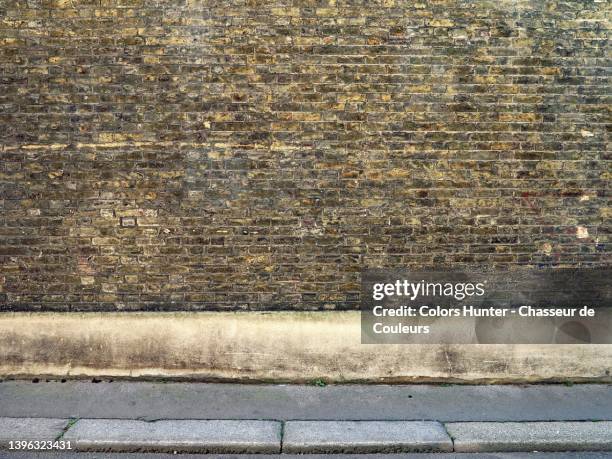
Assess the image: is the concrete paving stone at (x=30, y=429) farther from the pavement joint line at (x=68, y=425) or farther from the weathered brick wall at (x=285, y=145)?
the weathered brick wall at (x=285, y=145)

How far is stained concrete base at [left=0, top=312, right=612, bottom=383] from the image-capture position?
4.52 meters

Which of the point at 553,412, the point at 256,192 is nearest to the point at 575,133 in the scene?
the point at 553,412

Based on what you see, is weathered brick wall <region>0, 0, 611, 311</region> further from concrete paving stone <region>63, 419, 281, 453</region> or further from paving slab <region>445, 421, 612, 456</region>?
paving slab <region>445, 421, 612, 456</region>

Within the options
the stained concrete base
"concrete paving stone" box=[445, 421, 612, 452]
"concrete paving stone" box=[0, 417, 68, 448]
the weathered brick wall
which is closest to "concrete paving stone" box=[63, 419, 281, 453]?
"concrete paving stone" box=[0, 417, 68, 448]

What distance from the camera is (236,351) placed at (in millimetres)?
4551

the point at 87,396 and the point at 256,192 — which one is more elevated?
the point at 256,192

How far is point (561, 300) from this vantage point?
15.3 ft

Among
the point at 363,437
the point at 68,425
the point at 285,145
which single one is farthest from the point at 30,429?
the point at 285,145

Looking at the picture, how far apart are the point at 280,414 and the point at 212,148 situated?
96.4 inches

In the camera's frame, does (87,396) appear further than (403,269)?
No

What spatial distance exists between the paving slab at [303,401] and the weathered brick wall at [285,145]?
78cm

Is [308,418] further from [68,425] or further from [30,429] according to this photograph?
[30,429]

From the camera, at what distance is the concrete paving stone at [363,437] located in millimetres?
3590

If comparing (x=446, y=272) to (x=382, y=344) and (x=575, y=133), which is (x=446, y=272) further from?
(x=575, y=133)
